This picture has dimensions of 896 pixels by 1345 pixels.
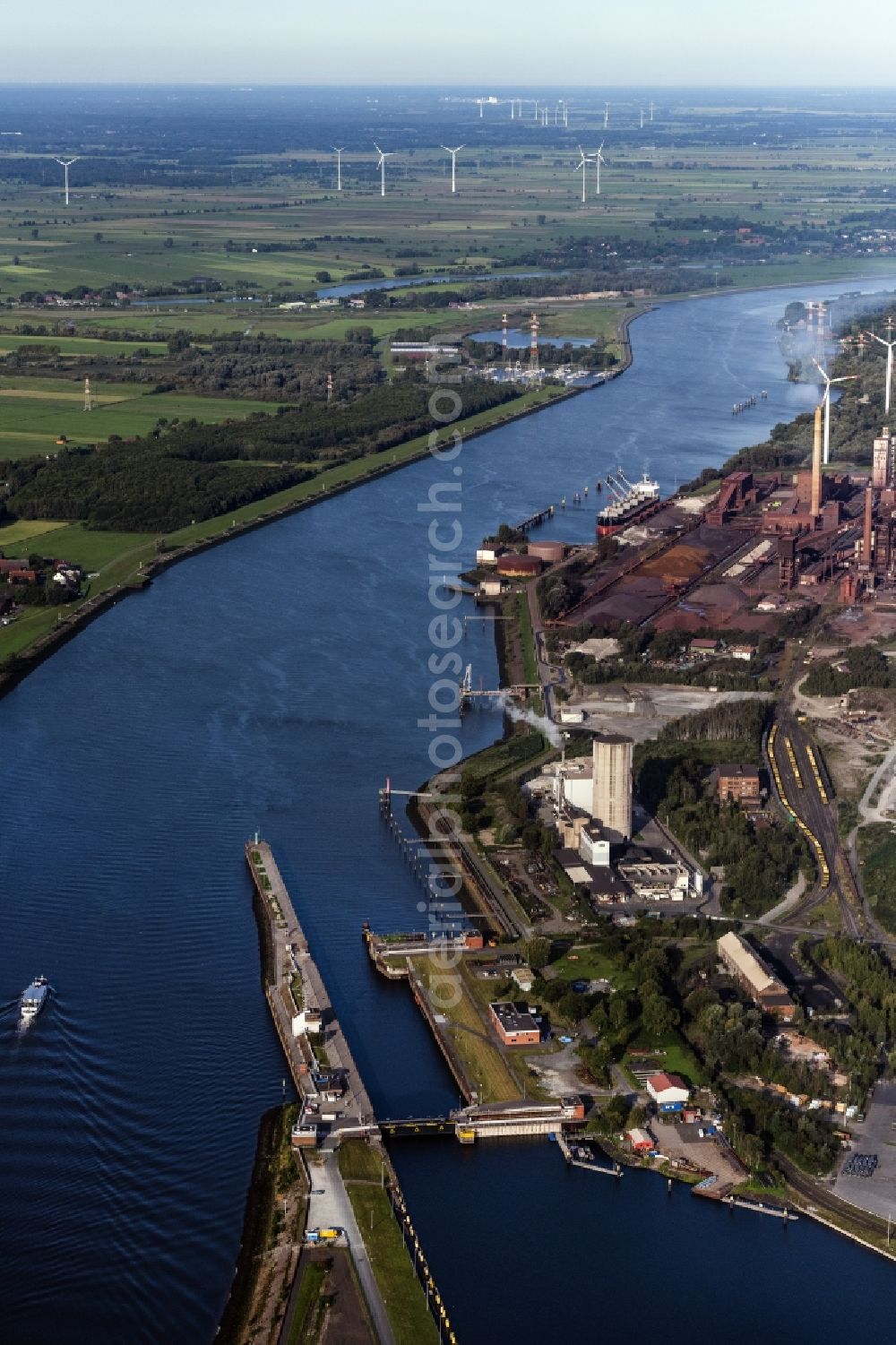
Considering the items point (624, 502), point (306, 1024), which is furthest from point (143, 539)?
point (306, 1024)

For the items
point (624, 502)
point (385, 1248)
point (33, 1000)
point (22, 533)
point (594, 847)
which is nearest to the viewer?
point (385, 1248)

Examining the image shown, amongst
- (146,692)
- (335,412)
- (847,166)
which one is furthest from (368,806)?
(847,166)

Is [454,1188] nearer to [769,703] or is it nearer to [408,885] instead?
[408,885]

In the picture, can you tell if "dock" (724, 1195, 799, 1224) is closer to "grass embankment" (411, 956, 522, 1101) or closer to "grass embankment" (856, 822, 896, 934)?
"grass embankment" (411, 956, 522, 1101)

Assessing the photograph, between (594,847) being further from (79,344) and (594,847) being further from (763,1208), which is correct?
(79,344)

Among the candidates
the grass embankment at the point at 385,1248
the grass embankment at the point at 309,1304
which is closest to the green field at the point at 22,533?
the grass embankment at the point at 385,1248

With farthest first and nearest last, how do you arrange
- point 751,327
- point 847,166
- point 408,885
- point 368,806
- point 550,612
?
point 847,166 < point 751,327 < point 550,612 < point 368,806 < point 408,885

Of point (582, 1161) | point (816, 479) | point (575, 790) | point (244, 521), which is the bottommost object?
point (582, 1161)
